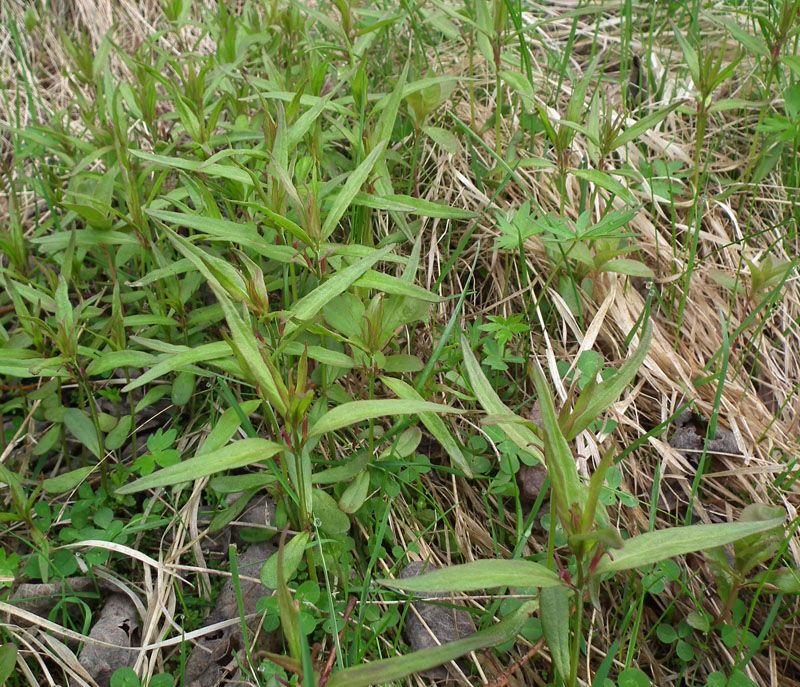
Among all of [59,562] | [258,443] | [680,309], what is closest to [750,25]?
[680,309]

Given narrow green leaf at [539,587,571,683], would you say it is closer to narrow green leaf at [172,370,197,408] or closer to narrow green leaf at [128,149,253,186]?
narrow green leaf at [172,370,197,408]

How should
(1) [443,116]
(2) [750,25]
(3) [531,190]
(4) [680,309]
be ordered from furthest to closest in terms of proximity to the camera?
(2) [750,25] < (1) [443,116] < (3) [531,190] < (4) [680,309]

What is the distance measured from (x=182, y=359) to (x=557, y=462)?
849 millimetres

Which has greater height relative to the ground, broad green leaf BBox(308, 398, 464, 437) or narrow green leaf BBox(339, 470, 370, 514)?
broad green leaf BBox(308, 398, 464, 437)

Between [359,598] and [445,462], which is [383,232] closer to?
[445,462]

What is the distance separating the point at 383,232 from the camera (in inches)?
88.5

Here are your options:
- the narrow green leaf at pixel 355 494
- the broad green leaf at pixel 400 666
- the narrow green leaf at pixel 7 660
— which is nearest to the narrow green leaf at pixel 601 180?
the narrow green leaf at pixel 355 494

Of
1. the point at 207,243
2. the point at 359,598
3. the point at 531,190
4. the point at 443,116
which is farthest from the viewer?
the point at 443,116

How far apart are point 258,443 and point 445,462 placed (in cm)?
67

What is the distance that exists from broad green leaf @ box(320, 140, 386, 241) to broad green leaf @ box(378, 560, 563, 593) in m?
0.85

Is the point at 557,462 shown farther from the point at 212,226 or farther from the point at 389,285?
the point at 212,226

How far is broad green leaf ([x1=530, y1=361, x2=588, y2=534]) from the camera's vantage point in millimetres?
1142

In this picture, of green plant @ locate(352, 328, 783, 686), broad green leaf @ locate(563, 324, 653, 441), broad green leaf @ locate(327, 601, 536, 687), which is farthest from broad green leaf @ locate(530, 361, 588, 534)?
broad green leaf @ locate(327, 601, 536, 687)

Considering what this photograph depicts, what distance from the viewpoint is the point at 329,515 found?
5.18 feet
